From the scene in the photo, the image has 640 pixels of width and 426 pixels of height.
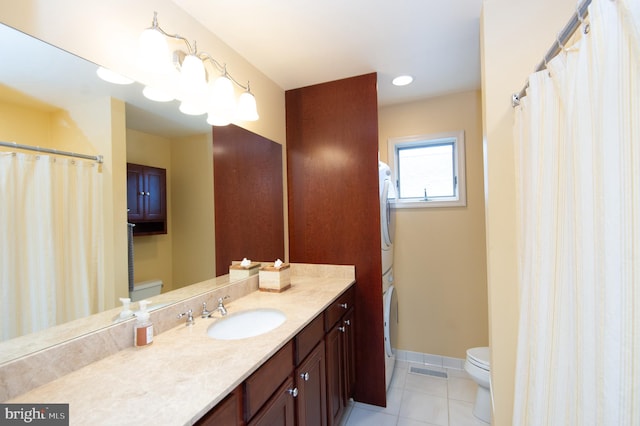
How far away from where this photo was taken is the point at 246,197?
1.96 meters

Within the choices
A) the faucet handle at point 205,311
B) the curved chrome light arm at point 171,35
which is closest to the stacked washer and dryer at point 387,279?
the faucet handle at point 205,311

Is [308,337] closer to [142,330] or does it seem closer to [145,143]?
[142,330]

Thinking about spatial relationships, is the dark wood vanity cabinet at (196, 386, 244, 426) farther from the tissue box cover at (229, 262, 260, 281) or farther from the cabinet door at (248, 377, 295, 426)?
the tissue box cover at (229, 262, 260, 281)

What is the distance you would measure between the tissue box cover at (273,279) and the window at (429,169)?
1.45 m

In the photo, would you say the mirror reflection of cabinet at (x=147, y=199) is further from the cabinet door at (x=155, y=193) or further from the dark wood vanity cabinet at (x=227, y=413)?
the dark wood vanity cabinet at (x=227, y=413)

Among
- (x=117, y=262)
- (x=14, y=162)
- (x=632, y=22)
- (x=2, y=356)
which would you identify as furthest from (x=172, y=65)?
(x=632, y=22)

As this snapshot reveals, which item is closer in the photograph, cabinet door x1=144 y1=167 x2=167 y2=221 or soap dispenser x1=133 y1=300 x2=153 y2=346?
soap dispenser x1=133 y1=300 x2=153 y2=346

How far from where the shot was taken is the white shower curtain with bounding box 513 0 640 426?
0.60m

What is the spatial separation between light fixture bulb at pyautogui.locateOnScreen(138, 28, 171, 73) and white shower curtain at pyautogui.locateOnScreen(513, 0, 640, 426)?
1.47m

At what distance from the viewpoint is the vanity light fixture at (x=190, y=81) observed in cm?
121

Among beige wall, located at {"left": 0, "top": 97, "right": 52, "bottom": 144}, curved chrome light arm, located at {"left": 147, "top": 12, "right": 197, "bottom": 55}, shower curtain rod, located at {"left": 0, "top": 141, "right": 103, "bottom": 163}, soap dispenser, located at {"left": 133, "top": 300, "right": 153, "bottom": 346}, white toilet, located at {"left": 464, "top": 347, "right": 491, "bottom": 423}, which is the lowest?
white toilet, located at {"left": 464, "top": 347, "right": 491, "bottom": 423}

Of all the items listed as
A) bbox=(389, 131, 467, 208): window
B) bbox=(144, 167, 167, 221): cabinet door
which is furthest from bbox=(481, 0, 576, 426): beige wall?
bbox=(144, 167, 167, 221): cabinet door

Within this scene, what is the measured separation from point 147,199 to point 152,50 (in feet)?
2.10

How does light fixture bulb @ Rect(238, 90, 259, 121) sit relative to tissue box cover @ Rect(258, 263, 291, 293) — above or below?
above
